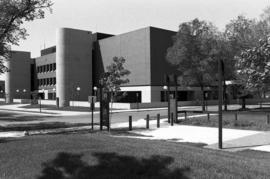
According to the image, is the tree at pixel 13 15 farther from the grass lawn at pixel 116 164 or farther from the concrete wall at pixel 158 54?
the concrete wall at pixel 158 54

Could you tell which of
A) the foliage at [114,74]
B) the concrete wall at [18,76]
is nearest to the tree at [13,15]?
the foliage at [114,74]

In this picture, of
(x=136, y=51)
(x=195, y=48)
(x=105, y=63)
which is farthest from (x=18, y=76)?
(x=195, y=48)

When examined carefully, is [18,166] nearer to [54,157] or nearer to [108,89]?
[54,157]

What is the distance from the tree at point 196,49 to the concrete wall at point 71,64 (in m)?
30.3

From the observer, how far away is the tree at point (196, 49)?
114 feet

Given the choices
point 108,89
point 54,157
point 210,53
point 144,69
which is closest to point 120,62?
point 108,89

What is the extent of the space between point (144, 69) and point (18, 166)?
46.6 meters

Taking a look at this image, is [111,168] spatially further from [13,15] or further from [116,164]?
[13,15]

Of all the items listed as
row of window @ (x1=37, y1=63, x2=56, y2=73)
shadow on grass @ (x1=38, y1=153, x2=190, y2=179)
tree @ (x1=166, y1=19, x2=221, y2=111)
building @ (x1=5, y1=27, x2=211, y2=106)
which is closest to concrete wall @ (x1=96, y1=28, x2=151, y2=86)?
building @ (x1=5, y1=27, x2=211, y2=106)

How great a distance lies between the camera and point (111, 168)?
6.76 m

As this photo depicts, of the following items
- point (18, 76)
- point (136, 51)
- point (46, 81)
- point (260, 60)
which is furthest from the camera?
point (18, 76)

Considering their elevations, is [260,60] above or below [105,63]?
below

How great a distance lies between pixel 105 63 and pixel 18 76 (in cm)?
3412

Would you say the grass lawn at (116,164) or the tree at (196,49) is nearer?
the grass lawn at (116,164)
